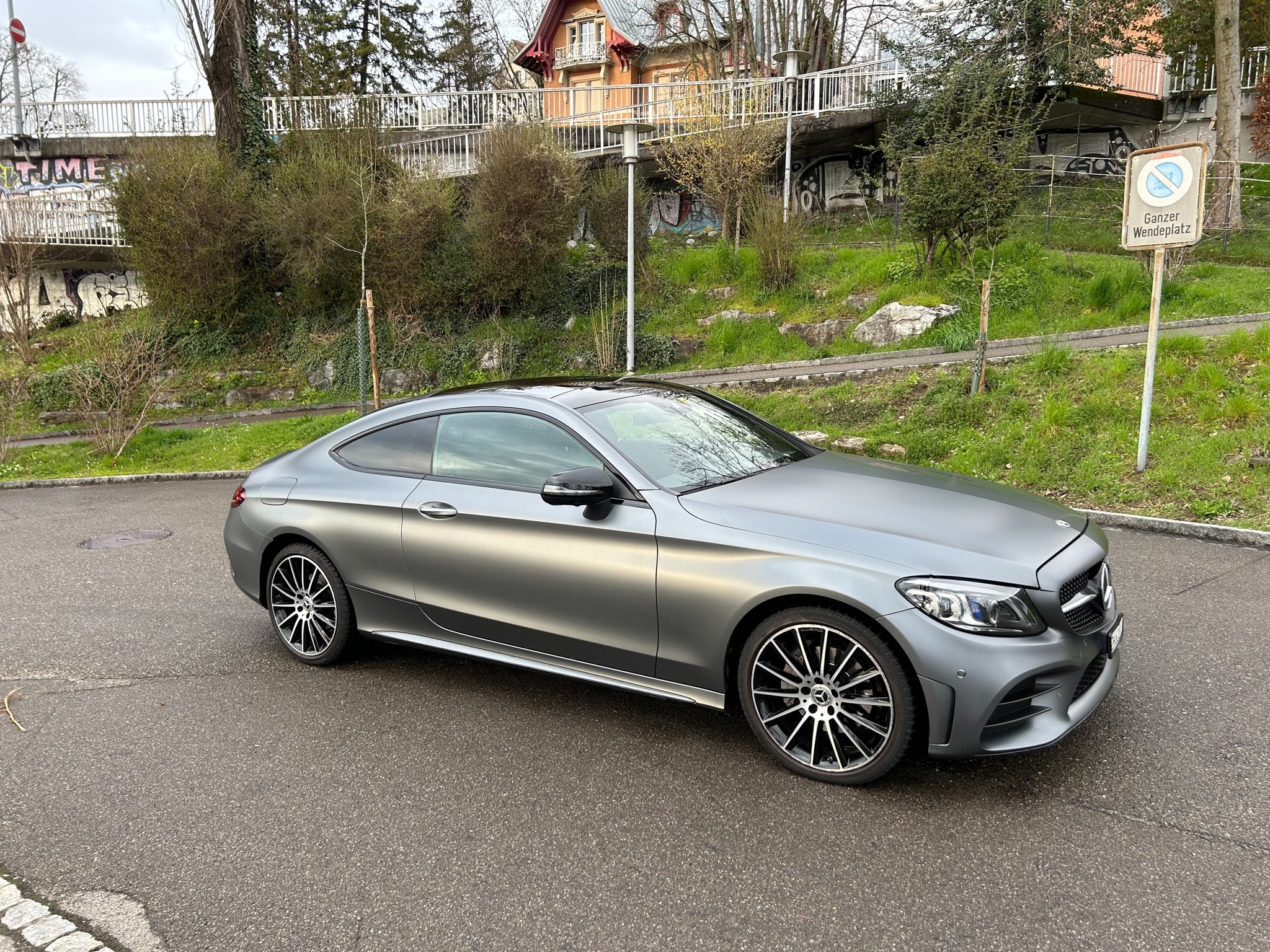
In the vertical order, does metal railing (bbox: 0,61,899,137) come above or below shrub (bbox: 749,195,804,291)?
above

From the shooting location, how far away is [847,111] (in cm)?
2441

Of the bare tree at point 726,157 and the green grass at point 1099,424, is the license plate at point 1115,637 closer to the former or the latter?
the green grass at point 1099,424

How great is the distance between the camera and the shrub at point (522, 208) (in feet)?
58.3

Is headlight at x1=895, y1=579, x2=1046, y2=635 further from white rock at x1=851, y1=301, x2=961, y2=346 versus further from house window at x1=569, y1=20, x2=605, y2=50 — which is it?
house window at x1=569, y1=20, x2=605, y2=50

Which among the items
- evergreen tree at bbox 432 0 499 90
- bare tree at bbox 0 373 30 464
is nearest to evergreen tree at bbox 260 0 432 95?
evergreen tree at bbox 432 0 499 90

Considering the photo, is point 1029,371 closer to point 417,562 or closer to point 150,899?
point 417,562

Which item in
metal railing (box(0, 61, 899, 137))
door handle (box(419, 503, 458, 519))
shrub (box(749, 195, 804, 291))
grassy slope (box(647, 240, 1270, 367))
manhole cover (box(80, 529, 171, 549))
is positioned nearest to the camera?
door handle (box(419, 503, 458, 519))

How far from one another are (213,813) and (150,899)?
0.52 m

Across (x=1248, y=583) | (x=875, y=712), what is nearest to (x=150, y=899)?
(x=875, y=712)

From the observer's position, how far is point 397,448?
15.7 ft

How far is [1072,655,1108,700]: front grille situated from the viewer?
3.38m

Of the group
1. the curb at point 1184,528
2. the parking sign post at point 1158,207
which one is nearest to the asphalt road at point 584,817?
the curb at point 1184,528

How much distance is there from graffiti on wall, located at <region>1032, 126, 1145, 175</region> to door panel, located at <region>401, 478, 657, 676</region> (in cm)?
2558

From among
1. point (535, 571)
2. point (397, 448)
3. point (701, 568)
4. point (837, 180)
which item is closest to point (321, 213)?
point (837, 180)
